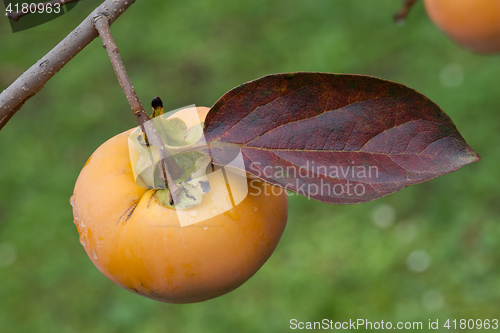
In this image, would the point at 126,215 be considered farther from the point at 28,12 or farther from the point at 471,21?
the point at 471,21

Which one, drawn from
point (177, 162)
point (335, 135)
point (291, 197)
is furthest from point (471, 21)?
point (291, 197)

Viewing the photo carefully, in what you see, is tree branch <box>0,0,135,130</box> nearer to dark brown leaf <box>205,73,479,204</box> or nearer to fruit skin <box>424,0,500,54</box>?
dark brown leaf <box>205,73,479,204</box>

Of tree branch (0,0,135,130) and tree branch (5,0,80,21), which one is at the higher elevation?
tree branch (5,0,80,21)

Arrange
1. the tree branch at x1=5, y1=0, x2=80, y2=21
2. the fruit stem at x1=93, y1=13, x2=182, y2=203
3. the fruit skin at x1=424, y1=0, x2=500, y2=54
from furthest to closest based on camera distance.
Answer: the fruit skin at x1=424, y1=0, x2=500, y2=54, the tree branch at x1=5, y1=0, x2=80, y2=21, the fruit stem at x1=93, y1=13, x2=182, y2=203

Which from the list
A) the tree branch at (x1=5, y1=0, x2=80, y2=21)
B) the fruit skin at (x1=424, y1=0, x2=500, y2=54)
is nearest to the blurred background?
the fruit skin at (x1=424, y1=0, x2=500, y2=54)

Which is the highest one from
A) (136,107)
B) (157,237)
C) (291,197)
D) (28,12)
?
(28,12)

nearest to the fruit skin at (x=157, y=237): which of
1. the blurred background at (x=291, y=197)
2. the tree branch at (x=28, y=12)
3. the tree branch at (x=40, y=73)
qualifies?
the tree branch at (x=40, y=73)
